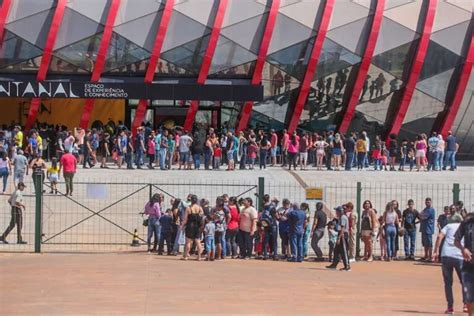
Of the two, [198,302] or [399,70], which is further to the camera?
[399,70]

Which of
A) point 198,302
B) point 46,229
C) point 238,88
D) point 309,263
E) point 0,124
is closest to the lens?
point 198,302

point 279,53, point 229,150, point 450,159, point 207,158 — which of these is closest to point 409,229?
point 229,150

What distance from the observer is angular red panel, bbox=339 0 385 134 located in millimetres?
37375

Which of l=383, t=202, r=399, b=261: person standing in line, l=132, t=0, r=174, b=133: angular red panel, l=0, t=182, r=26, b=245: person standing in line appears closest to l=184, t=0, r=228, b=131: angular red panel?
l=132, t=0, r=174, b=133: angular red panel

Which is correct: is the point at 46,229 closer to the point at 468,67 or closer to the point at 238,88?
the point at 238,88

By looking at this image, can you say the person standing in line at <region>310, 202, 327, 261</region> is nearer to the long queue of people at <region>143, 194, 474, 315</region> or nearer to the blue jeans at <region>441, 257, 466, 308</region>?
the long queue of people at <region>143, 194, 474, 315</region>

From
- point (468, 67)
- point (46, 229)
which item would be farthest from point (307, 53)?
point (46, 229)

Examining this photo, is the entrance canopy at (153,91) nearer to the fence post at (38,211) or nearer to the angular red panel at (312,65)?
the angular red panel at (312,65)

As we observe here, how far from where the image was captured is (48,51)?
122ft

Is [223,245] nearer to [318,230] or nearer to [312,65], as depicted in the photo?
[318,230]

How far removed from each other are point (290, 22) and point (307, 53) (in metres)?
1.12

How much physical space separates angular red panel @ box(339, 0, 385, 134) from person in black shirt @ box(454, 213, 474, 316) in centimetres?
2492

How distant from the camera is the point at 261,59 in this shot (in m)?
37.5

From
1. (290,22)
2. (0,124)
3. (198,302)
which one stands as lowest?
(198,302)
